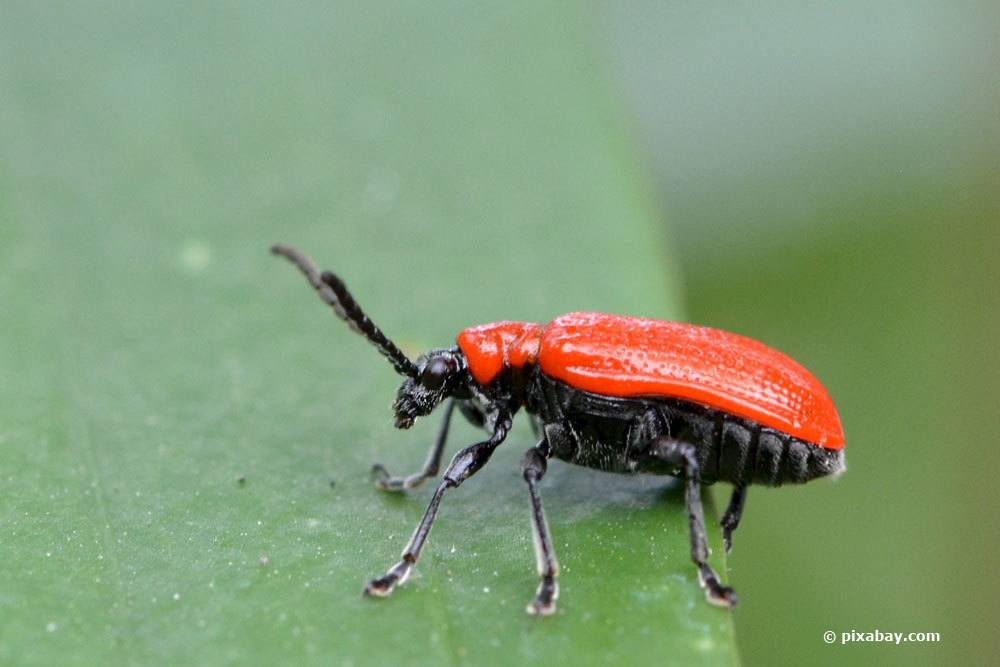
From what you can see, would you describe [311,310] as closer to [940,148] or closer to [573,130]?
[573,130]

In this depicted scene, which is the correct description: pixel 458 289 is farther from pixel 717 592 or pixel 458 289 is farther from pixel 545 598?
pixel 717 592

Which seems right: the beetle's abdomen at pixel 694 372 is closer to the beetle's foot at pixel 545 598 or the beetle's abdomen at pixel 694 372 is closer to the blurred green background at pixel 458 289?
the blurred green background at pixel 458 289

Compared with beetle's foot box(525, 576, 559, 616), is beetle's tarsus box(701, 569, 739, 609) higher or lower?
lower

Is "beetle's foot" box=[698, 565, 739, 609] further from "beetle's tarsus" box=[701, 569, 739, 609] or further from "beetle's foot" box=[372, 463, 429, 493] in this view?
"beetle's foot" box=[372, 463, 429, 493]

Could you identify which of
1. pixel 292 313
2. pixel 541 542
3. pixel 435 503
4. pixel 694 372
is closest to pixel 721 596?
pixel 541 542

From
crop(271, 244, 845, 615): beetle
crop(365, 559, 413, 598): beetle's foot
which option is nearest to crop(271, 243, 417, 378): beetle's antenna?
crop(271, 244, 845, 615): beetle

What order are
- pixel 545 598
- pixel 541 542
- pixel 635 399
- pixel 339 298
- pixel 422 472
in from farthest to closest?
pixel 422 472
pixel 635 399
pixel 339 298
pixel 541 542
pixel 545 598

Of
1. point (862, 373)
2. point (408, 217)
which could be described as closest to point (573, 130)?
point (408, 217)
